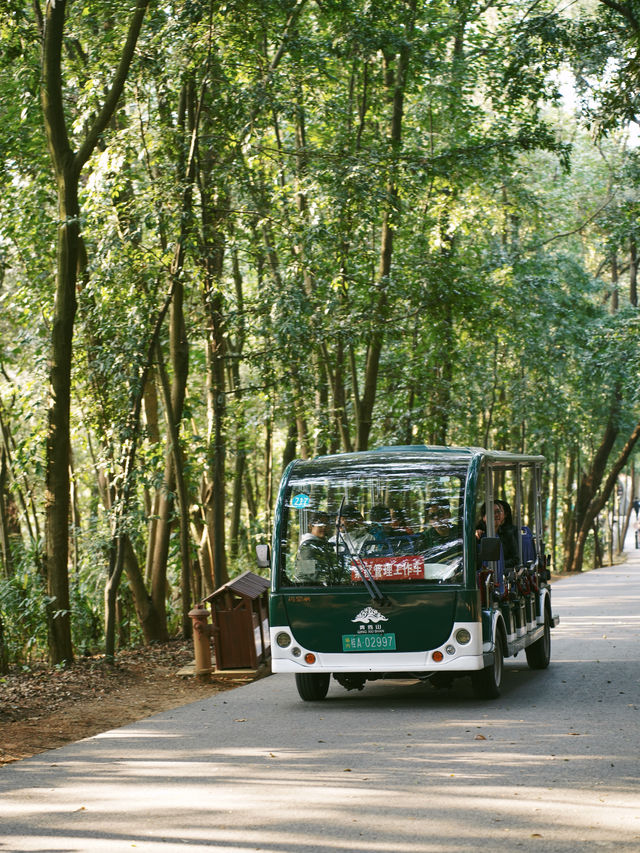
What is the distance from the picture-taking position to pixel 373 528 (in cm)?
1249

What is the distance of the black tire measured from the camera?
15385 mm

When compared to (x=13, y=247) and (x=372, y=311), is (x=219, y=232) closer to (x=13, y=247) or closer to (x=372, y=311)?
(x=372, y=311)

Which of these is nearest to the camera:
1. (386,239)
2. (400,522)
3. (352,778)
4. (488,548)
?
(352,778)

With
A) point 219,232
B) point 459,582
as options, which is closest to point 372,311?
point 219,232

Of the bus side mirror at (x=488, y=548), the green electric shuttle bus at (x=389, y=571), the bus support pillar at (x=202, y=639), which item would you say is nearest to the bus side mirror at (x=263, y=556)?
the green electric shuttle bus at (x=389, y=571)

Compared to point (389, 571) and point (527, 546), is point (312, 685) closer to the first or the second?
point (389, 571)

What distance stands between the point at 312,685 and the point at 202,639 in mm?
2679

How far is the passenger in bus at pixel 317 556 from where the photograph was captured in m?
12.5

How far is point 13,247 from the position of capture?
74.8 ft

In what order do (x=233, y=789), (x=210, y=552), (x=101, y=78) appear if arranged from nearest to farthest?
1. (x=233, y=789)
2. (x=101, y=78)
3. (x=210, y=552)

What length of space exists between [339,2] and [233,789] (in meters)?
15.1

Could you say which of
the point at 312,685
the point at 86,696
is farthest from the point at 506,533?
the point at 86,696

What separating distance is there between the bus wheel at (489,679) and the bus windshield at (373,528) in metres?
1.13

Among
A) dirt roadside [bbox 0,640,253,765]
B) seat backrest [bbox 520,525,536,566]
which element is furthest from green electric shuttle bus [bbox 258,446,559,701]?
dirt roadside [bbox 0,640,253,765]
